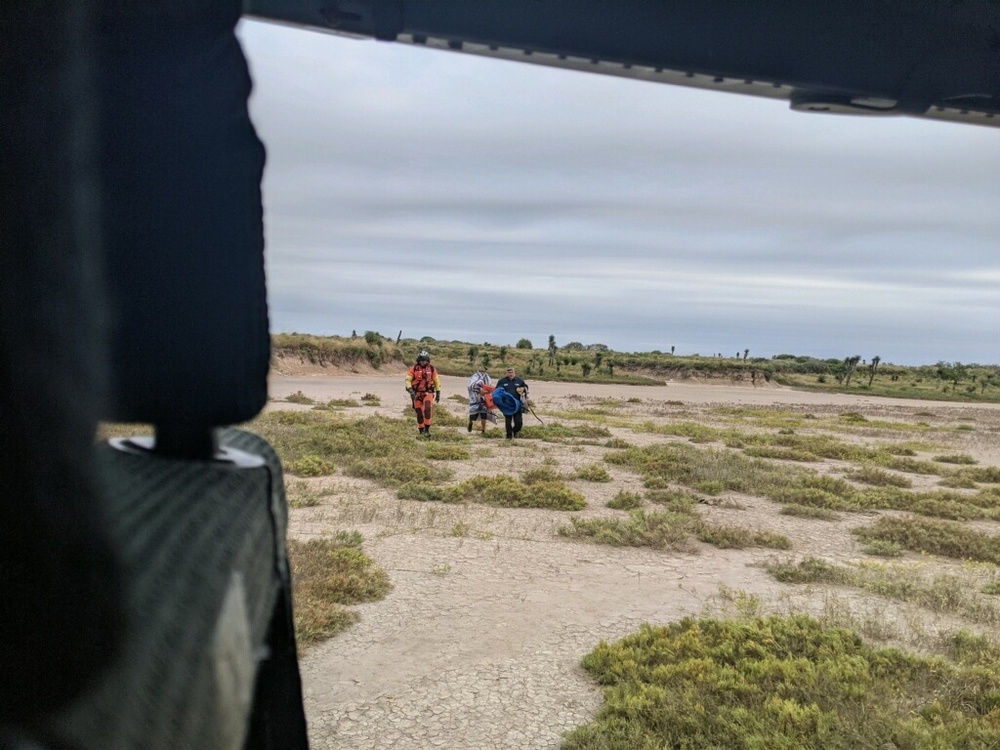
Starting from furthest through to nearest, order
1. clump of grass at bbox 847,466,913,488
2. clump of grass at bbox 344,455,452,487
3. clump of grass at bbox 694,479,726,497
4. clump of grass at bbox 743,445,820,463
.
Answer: clump of grass at bbox 743,445,820,463
clump of grass at bbox 847,466,913,488
clump of grass at bbox 694,479,726,497
clump of grass at bbox 344,455,452,487

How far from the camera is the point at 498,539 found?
8.54m

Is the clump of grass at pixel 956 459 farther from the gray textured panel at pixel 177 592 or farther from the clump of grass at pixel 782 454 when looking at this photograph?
the gray textured panel at pixel 177 592

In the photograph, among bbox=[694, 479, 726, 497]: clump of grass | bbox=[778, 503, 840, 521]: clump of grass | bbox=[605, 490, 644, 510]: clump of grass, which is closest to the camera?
bbox=[605, 490, 644, 510]: clump of grass

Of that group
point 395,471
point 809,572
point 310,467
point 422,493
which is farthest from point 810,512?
point 310,467

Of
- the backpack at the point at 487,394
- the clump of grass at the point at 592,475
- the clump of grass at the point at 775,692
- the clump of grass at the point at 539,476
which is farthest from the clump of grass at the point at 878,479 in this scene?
the clump of grass at the point at 775,692

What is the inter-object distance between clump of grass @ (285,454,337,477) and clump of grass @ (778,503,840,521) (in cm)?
700

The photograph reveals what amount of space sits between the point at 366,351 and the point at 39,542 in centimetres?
3659

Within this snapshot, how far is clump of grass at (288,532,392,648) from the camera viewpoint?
5.66 meters

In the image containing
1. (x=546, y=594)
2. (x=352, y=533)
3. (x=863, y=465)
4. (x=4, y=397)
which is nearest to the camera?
(x=4, y=397)

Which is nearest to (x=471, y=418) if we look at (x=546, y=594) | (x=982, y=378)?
(x=546, y=594)

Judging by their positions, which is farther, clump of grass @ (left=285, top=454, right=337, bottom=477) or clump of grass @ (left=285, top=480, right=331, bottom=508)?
clump of grass @ (left=285, top=454, right=337, bottom=477)

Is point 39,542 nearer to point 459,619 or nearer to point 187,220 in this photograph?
point 187,220

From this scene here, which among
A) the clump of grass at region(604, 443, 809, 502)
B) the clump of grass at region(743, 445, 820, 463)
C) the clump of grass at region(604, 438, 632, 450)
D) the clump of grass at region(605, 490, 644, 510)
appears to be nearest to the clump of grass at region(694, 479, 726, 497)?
the clump of grass at region(604, 443, 809, 502)

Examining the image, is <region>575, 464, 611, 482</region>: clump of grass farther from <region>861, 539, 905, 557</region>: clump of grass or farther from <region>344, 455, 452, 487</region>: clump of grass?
<region>861, 539, 905, 557</region>: clump of grass
